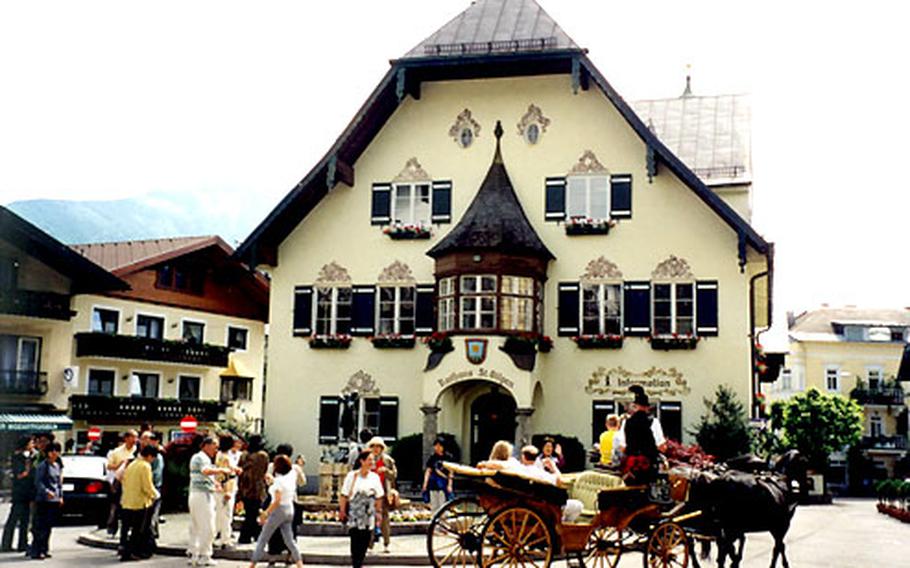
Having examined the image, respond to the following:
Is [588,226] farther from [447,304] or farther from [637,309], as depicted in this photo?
[447,304]

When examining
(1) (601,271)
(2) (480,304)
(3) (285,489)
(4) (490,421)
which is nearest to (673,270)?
(1) (601,271)

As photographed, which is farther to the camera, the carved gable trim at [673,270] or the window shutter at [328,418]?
the window shutter at [328,418]

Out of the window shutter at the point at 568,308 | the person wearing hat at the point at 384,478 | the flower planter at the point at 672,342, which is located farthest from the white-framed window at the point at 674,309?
the person wearing hat at the point at 384,478

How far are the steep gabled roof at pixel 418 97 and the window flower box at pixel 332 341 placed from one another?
3.19 meters

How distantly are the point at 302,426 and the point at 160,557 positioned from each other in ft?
52.0

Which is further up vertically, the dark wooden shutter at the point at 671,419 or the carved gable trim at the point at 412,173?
the carved gable trim at the point at 412,173

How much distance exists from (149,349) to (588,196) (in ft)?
66.1

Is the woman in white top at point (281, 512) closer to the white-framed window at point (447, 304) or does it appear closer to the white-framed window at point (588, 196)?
the white-framed window at point (447, 304)

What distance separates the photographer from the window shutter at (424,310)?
3138 centimetres

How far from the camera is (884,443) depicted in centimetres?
7050

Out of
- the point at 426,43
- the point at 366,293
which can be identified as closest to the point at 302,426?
the point at 366,293

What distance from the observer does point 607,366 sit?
2998 cm

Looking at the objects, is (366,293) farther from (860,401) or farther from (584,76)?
(860,401)

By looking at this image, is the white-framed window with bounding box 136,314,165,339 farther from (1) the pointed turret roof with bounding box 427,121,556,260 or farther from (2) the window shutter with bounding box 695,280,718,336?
(2) the window shutter with bounding box 695,280,718,336
